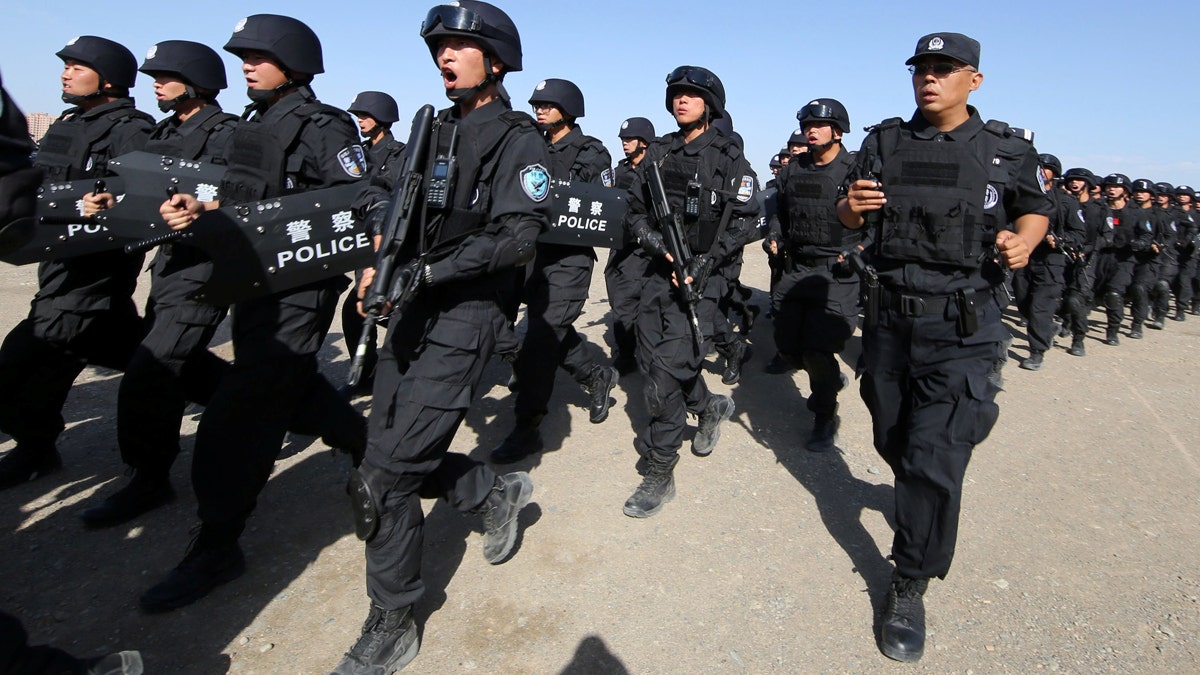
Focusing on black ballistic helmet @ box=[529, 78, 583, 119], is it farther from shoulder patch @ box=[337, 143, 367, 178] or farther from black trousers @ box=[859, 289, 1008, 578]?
black trousers @ box=[859, 289, 1008, 578]

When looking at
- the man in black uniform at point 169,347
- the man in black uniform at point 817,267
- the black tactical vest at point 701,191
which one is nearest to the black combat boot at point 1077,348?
the man in black uniform at point 817,267

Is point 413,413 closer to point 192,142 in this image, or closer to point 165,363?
point 165,363

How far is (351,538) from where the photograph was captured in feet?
11.5

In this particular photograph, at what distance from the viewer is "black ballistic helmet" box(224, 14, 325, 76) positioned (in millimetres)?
3264

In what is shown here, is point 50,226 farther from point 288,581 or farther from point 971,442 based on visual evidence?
point 971,442

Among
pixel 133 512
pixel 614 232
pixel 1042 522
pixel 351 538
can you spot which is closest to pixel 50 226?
pixel 133 512

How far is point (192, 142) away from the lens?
375 cm

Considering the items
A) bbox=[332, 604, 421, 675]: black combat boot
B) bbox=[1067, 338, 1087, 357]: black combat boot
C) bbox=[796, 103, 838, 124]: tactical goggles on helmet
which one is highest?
bbox=[796, 103, 838, 124]: tactical goggles on helmet

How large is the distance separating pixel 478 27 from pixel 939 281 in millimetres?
1981

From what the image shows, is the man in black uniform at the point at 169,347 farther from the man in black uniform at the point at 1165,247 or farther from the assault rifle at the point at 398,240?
the man in black uniform at the point at 1165,247

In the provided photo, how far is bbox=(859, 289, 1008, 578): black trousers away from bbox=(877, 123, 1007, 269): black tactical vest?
0.79 ft

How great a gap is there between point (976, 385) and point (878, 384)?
420 mm

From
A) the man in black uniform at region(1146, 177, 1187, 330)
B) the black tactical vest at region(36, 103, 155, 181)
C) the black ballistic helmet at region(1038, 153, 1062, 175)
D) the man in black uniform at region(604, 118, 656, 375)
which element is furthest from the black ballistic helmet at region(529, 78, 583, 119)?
the man in black uniform at region(1146, 177, 1187, 330)

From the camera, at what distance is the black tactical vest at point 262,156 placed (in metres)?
3.16
